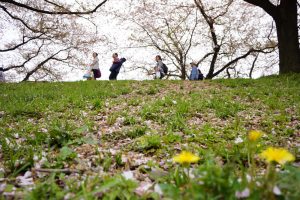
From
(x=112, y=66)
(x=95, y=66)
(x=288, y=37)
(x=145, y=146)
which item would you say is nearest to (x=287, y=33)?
(x=288, y=37)

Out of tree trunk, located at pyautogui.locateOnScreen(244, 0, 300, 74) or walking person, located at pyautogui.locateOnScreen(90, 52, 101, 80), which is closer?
tree trunk, located at pyautogui.locateOnScreen(244, 0, 300, 74)

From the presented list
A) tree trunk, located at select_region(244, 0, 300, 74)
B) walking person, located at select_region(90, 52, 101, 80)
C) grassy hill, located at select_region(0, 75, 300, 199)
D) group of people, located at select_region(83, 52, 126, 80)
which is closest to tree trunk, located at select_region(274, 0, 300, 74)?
tree trunk, located at select_region(244, 0, 300, 74)

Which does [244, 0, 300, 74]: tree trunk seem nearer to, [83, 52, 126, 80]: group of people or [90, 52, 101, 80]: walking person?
[83, 52, 126, 80]: group of people

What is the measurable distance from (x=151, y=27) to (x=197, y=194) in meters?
29.4

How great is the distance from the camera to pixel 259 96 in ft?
28.2

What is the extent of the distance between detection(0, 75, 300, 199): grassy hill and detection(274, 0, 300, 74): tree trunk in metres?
5.17

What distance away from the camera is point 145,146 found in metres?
4.04

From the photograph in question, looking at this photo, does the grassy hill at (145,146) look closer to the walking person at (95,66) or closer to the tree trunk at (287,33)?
the tree trunk at (287,33)

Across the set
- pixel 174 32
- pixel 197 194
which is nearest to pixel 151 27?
pixel 174 32

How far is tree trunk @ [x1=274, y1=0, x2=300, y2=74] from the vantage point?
13922 mm

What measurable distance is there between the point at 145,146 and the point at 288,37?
12.6 m

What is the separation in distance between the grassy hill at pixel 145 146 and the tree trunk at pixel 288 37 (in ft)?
17.0

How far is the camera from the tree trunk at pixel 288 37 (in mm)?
13922

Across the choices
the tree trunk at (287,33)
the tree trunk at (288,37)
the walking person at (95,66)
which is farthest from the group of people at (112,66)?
the tree trunk at (288,37)
